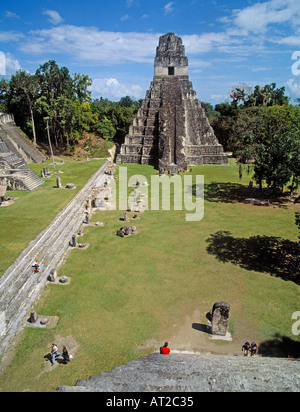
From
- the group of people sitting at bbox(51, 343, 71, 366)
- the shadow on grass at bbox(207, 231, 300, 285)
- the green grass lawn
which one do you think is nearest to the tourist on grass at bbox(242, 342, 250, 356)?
the green grass lawn

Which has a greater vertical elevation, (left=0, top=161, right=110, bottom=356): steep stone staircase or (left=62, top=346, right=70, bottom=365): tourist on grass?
(left=0, top=161, right=110, bottom=356): steep stone staircase

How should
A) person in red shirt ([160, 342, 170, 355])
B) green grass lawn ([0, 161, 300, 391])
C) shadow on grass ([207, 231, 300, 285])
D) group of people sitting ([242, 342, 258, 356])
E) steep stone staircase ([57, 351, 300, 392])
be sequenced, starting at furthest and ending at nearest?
shadow on grass ([207, 231, 300, 285]), green grass lawn ([0, 161, 300, 391]), group of people sitting ([242, 342, 258, 356]), person in red shirt ([160, 342, 170, 355]), steep stone staircase ([57, 351, 300, 392])

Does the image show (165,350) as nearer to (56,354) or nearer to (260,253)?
(56,354)

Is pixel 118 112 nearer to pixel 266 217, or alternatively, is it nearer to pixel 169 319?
pixel 266 217

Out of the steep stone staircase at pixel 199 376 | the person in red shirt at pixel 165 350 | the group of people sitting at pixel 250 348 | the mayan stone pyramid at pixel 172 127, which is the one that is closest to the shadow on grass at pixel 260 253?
the group of people sitting at pixel 250 348

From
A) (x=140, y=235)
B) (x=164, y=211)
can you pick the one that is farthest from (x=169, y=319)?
(x=164, y=211)

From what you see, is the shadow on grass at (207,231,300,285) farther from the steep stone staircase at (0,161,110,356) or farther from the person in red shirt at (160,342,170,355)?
the steep stone staircase at (0,161,110,356)

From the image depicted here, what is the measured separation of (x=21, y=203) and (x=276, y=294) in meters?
19.8

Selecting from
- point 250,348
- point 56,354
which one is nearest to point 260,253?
point 250,348

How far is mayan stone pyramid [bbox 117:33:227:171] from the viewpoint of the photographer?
113 feet

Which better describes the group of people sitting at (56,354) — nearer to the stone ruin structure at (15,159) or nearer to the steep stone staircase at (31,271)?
the steep stone staircase at (31,271)

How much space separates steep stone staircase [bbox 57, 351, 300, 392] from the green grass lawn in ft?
5.17

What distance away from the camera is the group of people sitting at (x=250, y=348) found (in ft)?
30.3

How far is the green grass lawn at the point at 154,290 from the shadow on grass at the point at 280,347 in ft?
0.71
